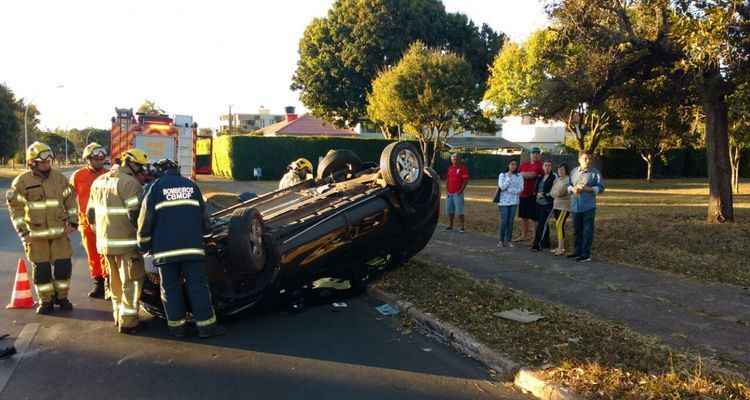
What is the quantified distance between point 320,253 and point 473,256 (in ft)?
12.4

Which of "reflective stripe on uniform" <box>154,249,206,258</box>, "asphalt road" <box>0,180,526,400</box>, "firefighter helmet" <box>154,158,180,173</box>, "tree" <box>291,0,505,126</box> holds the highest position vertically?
"tree" <box>291,0,505,126</box>

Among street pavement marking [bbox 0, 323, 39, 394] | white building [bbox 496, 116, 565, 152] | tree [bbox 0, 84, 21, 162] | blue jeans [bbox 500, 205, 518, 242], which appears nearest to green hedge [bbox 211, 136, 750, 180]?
tree [bbox 0, 84, 21, 162]

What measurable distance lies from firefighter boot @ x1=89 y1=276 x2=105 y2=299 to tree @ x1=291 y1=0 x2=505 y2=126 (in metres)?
27.7

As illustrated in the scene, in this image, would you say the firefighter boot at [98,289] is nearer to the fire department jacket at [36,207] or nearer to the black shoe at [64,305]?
the black shoe at [64,305]

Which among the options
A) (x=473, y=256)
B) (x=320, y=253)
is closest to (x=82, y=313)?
(x=320, y=253)

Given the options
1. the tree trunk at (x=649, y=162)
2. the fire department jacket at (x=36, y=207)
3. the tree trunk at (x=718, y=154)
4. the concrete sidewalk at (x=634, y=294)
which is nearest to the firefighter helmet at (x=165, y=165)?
the fire department jacket at (x=36, y=207)

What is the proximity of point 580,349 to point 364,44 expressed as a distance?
30.9m

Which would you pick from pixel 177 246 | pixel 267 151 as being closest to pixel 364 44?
pixel 267 151

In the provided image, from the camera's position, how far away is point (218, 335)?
→ 17.5 ft

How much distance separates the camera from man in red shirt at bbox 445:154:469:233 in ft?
36.8

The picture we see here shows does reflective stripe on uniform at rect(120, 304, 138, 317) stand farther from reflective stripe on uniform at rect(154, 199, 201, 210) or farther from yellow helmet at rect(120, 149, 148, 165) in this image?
yellow helmet at rect(120, 149, 148, 165)

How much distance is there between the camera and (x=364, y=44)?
111 ft

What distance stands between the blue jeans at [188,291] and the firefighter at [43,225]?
5.76ft

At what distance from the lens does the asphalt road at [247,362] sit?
13.5ft
